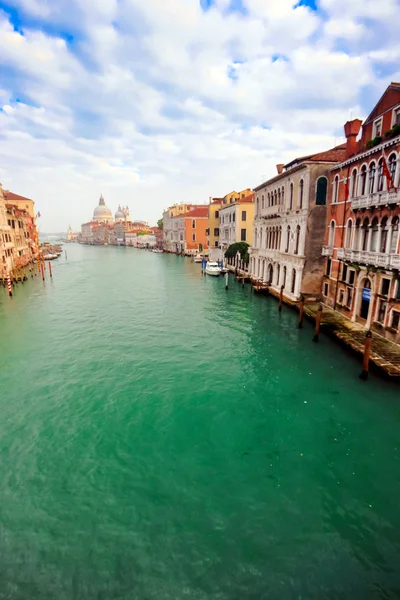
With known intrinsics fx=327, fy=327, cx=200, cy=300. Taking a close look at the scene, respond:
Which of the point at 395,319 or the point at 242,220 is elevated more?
the point at 242,220

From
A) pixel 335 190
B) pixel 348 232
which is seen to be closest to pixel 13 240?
pixel 335 190

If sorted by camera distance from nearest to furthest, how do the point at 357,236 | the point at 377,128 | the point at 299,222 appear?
the point at 377,128 → the point at 357,236 → the point at 299,222

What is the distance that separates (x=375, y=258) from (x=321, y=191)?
27.0 ft

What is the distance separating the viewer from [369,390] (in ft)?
41.7

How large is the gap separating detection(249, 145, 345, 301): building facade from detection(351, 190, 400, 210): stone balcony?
4.43 meters

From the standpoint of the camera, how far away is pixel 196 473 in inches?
346

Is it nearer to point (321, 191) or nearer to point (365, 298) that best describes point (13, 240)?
point (321, 191)

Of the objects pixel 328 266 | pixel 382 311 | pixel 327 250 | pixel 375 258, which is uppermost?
pixel 327 250

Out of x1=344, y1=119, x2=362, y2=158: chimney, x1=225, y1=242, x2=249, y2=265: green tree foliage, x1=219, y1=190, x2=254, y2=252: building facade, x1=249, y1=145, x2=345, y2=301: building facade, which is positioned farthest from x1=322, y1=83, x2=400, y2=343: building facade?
x1=219, y1=190, x2=254, y2=252: building facade

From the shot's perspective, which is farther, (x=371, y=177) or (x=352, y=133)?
(x=352, y=133)

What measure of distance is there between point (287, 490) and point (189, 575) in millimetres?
3126

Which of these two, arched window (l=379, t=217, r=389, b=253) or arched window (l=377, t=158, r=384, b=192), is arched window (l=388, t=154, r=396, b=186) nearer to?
arched window (l=377, t=158, r=384, b=192)

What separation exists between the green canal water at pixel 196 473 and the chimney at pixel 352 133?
11688 millimetres

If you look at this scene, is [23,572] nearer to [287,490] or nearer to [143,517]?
[143,517]
